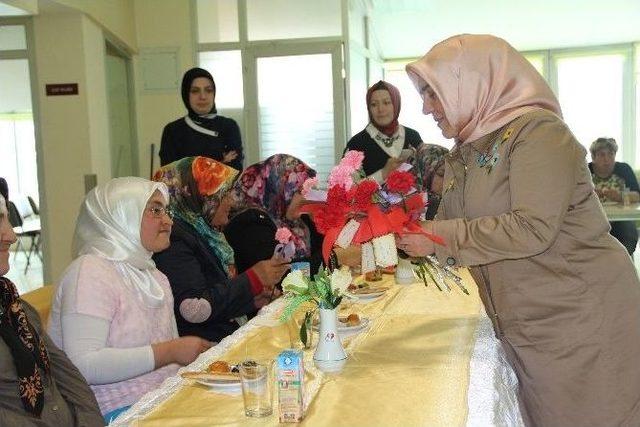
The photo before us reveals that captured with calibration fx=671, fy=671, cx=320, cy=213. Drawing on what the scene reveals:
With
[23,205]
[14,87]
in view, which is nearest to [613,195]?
[14,87]

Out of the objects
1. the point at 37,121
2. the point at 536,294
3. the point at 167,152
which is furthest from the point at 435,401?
the point at 37,121

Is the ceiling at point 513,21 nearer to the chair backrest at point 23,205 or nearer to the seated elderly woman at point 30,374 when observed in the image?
the chair backrest at point 23,205

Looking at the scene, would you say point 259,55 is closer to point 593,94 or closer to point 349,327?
point 349,327

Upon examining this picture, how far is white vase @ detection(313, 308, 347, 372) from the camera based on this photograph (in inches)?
63.9

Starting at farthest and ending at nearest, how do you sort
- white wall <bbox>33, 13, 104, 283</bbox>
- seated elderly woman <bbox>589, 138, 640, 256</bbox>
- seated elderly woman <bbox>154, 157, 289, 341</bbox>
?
seated elderly woman <bbox>589, 138, 640, 256</bbox> < white wall <bbox>33, 13, 104, 283</bbox> < seated elderly woman <bbox>154, 157, 289, 341</bbox>

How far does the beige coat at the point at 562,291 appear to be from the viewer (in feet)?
5.49

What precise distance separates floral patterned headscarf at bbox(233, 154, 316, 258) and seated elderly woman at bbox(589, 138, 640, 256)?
10.1 ft

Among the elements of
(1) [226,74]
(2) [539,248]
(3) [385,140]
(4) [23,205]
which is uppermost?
(1) [226,74]

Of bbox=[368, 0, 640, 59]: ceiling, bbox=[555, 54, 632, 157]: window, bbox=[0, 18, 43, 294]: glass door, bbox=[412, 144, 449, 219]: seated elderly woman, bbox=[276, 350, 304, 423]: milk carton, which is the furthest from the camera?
bbox=[555, 54, 632, 157]: window

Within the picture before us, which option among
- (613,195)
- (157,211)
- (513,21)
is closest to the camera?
(157,211)

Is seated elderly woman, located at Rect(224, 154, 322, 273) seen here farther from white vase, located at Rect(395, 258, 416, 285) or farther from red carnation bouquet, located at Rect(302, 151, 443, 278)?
red carnation bouquet, located at Rect(302, 151, 443, 278)

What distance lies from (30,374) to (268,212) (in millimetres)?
1887

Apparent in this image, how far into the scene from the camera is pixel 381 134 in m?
4.56

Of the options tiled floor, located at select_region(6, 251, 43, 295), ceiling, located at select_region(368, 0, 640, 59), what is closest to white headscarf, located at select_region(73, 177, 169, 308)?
tiled floor, located at select_region(6, 251, 43, 295)
